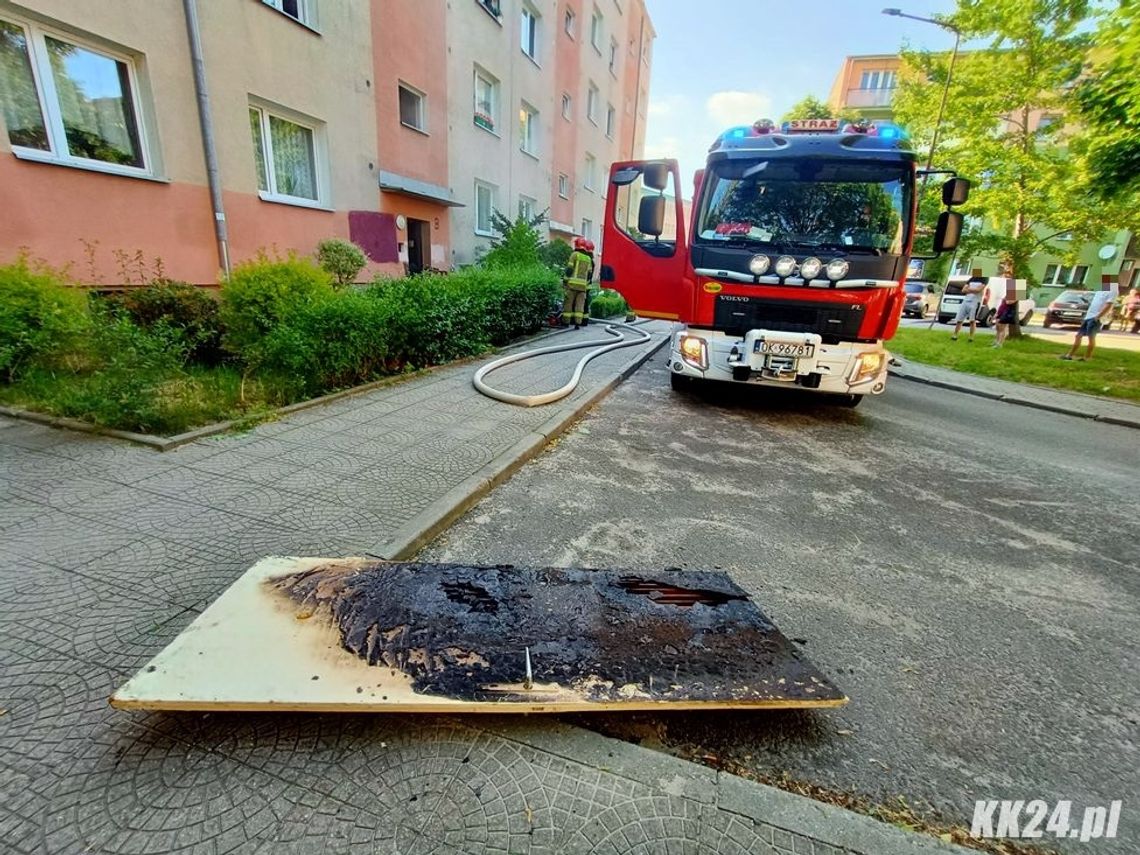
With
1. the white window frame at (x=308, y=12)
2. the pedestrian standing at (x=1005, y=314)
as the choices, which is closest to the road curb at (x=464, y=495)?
the white window frame at (x=308, y=12)

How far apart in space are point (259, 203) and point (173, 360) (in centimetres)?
517

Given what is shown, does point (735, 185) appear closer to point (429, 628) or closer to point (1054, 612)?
point (1054, 612)

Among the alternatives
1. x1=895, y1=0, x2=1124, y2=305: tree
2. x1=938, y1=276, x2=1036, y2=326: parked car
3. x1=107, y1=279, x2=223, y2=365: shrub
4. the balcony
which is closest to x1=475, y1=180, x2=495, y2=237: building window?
x1=107, y1=279, x2=223, y2=365: shrub

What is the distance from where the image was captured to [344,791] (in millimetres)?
1624

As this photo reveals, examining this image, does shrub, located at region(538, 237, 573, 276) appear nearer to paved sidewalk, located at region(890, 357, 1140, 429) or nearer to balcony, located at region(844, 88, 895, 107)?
paved sidewalk, located at region(890, 357, 1140, 429)

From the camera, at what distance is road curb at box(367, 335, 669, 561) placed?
2973 millimetres

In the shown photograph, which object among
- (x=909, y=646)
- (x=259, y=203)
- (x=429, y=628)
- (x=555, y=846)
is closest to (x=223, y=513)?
(x=429, y=628)

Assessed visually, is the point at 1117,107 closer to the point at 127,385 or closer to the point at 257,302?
the point at 257,302

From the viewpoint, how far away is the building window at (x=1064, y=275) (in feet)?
120

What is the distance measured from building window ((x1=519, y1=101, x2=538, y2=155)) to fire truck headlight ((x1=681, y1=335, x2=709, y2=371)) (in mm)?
14224

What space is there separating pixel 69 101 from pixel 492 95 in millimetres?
11724

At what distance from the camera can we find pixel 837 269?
5363 mm

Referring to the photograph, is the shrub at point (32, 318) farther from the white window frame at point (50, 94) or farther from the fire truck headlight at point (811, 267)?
the fire truck headlight at point (811, 267)

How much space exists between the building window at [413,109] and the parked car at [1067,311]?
2985 centimetres
